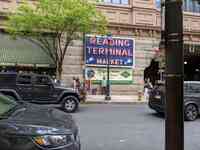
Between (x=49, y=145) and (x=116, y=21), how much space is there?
25.3 m

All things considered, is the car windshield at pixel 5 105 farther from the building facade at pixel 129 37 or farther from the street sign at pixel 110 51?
the street sign at pixel 110 51

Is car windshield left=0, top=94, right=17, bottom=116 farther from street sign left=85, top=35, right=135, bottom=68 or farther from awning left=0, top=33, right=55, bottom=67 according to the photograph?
street sign left=85, top=35, right=135, bottom=68

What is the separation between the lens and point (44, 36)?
82.8 feet

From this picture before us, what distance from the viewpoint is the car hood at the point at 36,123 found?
4.95 meters

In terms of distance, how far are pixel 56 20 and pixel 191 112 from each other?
10118 millimetres

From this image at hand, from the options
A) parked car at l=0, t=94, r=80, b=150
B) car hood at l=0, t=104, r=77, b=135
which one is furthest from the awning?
parked car at l=0, t=94, r=80, b=150

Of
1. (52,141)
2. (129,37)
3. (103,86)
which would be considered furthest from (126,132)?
(129,37)

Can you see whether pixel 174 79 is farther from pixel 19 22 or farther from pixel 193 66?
pixel 193 66

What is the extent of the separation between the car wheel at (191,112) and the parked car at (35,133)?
10.7 metres

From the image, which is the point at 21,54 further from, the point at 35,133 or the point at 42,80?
the point at 35,133

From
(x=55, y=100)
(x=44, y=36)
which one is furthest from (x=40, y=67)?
(x=55, y=100)

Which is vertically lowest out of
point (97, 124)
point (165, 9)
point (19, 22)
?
point (97, 124)

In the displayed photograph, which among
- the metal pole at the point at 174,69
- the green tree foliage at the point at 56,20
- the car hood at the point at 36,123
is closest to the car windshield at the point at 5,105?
the car hood at the point at 36,123

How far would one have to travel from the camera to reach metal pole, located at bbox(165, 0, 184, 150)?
16.1 ft
